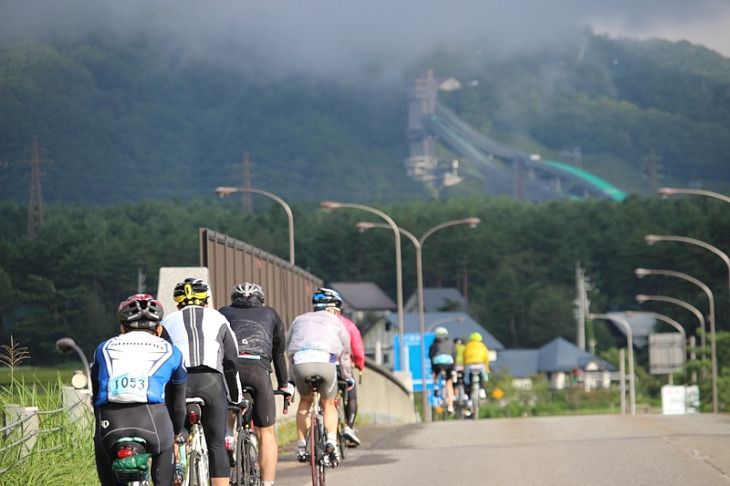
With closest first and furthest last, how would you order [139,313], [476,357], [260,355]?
1. [139,313]
2. [260,355]
3. [476,357]

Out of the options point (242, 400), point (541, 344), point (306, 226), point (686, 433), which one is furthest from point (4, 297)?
point (306, 226)

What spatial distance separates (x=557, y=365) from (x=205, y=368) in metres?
140

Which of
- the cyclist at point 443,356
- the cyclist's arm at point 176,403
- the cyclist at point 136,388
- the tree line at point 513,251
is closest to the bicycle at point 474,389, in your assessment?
the cyclist at point 443,356

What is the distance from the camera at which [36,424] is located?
11.7 metres

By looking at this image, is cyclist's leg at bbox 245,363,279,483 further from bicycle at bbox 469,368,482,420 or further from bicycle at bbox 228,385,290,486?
bicycle at bbox 469,368,482,420

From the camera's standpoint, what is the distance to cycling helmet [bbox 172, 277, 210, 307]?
10.4 meters

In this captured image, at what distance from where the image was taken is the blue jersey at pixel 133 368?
818 centimetres

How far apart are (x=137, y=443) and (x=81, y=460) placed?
4363mm

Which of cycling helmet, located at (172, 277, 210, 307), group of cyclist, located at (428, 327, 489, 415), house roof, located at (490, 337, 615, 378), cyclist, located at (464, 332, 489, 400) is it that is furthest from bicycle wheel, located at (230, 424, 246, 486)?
house roof, located at (490, 337, 615, 378)

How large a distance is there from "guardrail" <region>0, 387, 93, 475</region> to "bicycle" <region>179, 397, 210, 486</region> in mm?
1213

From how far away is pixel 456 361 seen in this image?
28750 millimetres

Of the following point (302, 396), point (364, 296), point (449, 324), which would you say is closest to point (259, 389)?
point (302, 396)

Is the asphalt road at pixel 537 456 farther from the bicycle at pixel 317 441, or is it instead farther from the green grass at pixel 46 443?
the green grass at pixel 46 443

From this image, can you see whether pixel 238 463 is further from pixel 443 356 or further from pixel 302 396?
pixel 443 356
